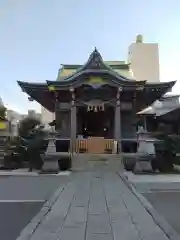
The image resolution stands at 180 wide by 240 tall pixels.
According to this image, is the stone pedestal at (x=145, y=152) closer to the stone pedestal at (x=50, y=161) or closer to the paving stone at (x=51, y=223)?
the stone pedestal at (x=50, y=161)

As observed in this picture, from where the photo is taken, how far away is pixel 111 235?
581cm

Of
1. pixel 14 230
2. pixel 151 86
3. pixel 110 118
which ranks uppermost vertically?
pixel 151 86

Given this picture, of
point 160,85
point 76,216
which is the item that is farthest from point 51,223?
point 160,85

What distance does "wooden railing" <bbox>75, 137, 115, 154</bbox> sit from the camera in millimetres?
21594

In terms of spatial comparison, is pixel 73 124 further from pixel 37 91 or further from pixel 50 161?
pixel 50 161

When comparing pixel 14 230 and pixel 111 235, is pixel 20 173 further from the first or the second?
pixel 111 235

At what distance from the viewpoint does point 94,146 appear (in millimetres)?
21719

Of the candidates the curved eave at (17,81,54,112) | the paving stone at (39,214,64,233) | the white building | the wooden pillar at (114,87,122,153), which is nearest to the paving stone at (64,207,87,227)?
the paving stone at (39,214,64,233)

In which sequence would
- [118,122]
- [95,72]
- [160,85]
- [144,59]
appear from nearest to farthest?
[95,72] → [118,122] → [160,85] → [144,59]

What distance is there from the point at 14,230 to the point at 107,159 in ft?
43.6

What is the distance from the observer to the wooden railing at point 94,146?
21594 mm

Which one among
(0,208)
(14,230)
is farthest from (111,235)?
(0,208)

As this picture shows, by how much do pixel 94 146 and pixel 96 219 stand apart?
14646 millimetres

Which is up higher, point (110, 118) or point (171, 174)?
point (110, 118)
